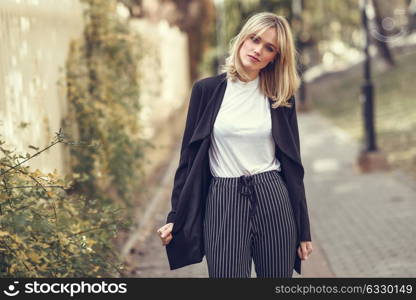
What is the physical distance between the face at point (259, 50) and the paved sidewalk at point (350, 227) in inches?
114

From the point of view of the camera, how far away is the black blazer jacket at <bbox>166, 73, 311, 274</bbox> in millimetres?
3627

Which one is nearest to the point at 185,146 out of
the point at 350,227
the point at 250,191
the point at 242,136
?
the point at 242,136

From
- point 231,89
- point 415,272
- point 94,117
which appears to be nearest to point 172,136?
point 94,117

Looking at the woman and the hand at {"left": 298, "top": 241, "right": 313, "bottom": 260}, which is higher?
the woman

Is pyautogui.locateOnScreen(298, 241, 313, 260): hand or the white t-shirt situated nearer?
the white t-shirt

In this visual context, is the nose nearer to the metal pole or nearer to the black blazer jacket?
the black blazer jacket

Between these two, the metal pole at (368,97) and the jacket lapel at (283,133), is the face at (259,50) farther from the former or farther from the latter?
the metal pole at (368,97)

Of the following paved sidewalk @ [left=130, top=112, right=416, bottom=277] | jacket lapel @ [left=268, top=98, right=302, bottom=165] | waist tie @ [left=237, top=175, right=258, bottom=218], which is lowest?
paved sidewalk @ [left=130, top=112, right=416, bottom=277]

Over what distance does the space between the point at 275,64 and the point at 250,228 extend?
0.85 metres

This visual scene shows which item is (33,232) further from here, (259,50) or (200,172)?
(259,50)

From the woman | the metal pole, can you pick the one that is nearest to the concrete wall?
the woman

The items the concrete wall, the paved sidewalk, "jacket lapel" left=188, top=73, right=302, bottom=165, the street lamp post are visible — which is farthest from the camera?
the street lamp post

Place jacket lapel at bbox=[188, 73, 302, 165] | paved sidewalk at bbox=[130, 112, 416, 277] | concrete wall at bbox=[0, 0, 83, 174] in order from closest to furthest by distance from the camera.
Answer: jacket lapel at bbox=[188, 73, 302, 165]
concrete wall at bbox=[0, 0, 83, 174]
paved sidewalk at bbox=[130, 112, 416, 277]

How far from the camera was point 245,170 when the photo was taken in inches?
141
